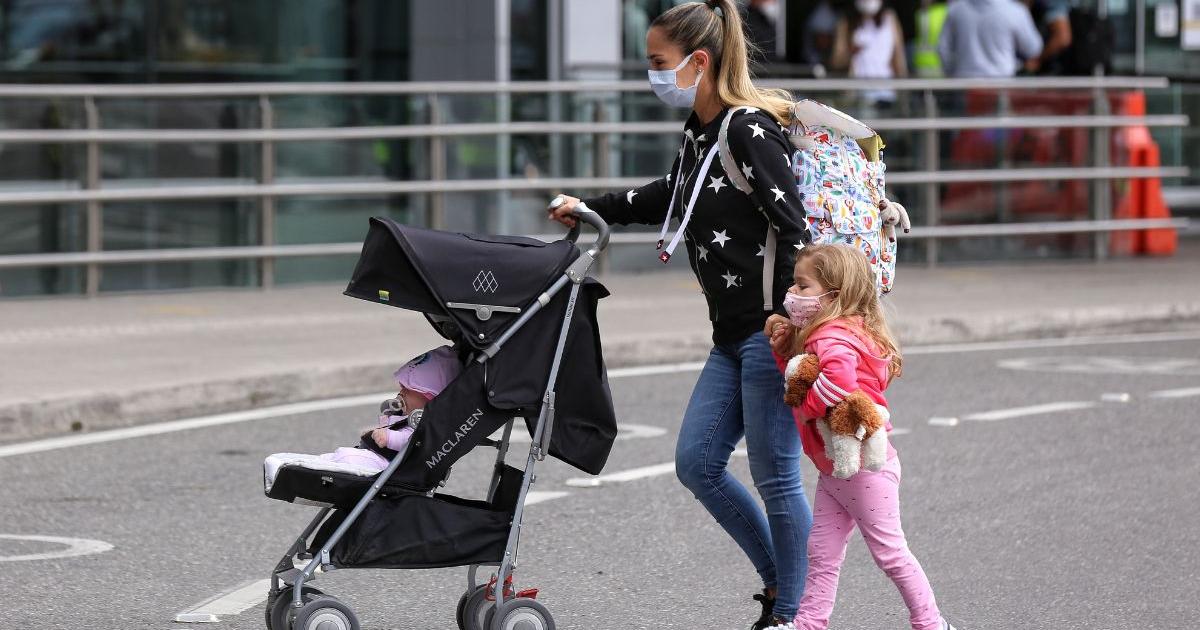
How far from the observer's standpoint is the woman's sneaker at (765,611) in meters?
5.40

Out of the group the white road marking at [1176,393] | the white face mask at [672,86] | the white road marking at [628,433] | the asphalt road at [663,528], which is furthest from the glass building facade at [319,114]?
the white face mask at [672,86]

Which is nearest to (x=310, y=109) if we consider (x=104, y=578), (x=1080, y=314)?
(x=1080, y=314)

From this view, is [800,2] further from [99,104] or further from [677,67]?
[677,67]

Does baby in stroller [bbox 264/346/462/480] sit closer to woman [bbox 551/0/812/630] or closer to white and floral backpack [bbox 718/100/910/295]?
woman [bbox 551/0/812/630]

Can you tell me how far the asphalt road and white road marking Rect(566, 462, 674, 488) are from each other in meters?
0.06

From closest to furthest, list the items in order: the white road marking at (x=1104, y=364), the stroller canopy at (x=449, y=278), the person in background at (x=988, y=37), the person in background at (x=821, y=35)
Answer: the stroller canopy at (x=449, y=278) < the white road marking at (x=1104, y=364) < the person in background at (x=988, y=37) < the person in background at (x=821, y=35)

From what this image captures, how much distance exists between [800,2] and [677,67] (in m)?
15.6

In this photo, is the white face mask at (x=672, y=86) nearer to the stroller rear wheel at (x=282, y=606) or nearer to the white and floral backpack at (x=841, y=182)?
the white and floral backpack at (x=841, y=182)

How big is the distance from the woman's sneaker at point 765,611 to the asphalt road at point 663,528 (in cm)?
28

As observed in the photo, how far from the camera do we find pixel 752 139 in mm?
5047

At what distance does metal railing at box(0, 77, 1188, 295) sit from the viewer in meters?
12.9

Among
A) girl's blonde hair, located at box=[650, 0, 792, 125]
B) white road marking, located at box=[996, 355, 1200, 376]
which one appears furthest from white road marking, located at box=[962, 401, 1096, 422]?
girl's blonde hair, located at box=[650, 0, 792, 125]

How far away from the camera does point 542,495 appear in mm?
7578

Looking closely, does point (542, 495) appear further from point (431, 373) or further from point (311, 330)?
point (311, 330)
